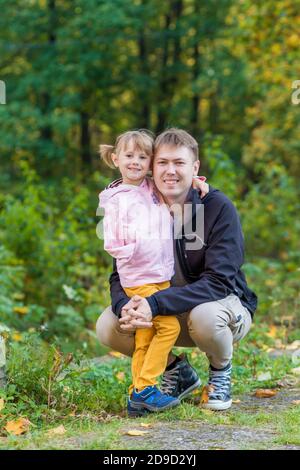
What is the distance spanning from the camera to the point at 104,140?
24094 mm

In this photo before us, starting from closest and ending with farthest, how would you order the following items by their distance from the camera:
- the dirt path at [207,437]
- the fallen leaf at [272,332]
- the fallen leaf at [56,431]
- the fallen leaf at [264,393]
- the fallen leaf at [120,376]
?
the dirt path at [207,437] < the fallen leaf at [56,431] < the fallen leaf at [264,393] < the fallen leaf at [120,376] < the fallen leaf at [272,332]

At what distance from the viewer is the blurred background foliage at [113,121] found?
7.88m

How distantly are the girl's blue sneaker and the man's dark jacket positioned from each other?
42 cm

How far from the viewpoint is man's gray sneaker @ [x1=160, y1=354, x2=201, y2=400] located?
4.32m

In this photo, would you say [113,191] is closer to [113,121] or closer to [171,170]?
[171,170]

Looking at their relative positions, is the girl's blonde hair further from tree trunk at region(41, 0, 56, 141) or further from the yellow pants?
tree trunk at region(41, 0, 56, 141)

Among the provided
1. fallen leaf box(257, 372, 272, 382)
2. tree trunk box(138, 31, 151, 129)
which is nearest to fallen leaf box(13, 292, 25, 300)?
fallen leaf box(257, 372, 272, 382)

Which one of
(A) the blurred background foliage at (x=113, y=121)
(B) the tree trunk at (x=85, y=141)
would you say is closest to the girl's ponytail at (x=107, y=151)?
(A) the blurred background foliage at (x=113, y=121)

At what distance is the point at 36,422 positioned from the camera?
12.5 ft

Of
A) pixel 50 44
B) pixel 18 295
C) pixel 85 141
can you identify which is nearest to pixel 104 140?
pixel 85 141

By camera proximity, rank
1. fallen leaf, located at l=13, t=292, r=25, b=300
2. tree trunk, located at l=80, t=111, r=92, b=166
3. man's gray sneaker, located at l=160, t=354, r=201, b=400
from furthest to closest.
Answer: tree trunk, located at l=80, t=111, r=92, b=166, fallen leaf, located at l=13, t=292, r=25, b=300, man's gray sneaker, located at l=160, t=354, r=201, b=400

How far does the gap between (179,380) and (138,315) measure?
708 millimetres

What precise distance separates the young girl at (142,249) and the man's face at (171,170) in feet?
0.20

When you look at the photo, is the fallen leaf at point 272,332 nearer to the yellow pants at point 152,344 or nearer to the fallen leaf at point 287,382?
the fallen leaf at point 287,382
